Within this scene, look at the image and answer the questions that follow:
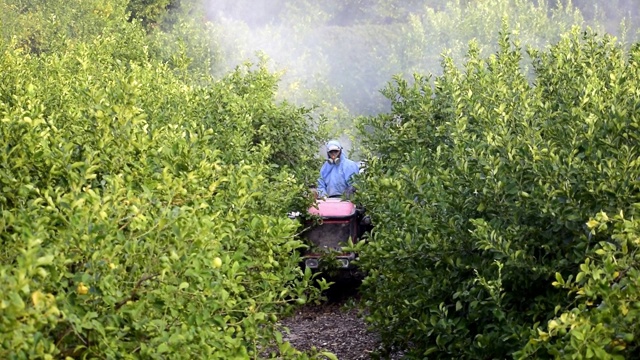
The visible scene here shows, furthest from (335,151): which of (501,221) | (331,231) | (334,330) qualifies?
(501,221)

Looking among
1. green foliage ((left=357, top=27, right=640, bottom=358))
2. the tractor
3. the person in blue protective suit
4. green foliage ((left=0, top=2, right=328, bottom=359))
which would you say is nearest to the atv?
the tractor

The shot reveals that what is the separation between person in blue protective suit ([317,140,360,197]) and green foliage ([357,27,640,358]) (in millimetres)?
4625

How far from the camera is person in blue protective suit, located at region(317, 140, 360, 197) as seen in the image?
12.9 meters

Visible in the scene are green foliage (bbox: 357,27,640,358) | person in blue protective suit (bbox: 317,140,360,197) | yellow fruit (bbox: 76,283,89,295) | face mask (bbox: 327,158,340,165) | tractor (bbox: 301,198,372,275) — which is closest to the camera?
yellow fruit (bbox: 76,283,89,295)

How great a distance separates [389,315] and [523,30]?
97.9ft

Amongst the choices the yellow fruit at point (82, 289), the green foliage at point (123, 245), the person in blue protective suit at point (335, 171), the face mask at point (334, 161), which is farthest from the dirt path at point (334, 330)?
the yellow fruit at point (82, 289)

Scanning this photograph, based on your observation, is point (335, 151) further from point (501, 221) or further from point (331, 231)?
point (501, 221)

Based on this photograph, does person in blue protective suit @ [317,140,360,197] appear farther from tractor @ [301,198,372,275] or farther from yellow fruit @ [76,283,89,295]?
yellow fruit @ [76,283,89,295]

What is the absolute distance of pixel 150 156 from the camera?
577 centimetres

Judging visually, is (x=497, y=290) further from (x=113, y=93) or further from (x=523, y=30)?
(x=523, y=30)

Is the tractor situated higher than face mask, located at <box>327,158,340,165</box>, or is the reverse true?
face mask, located at <box>327,158,340,165</box>

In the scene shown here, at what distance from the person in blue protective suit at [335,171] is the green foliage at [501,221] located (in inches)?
182

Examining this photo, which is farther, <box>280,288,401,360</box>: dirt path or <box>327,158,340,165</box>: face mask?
<box>327,158,340,165</box>: face mask

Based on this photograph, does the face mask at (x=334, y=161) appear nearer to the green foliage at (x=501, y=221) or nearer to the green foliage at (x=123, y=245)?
the green foliage at (x=501, y=221)
